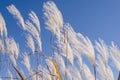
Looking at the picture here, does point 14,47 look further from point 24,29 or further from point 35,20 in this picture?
point 35,20

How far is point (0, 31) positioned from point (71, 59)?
1855mm

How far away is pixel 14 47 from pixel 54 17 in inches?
98.7

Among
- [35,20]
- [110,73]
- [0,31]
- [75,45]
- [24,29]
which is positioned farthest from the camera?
[24,29]

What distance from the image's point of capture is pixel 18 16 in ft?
22.2

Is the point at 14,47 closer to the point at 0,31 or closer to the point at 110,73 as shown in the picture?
the point at 0,31

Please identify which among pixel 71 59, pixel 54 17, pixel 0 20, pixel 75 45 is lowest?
pixel 75 45

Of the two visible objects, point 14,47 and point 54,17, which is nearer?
point 54,17

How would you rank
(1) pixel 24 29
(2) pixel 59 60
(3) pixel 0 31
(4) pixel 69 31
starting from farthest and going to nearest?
(1) pixel 24 29, (3) pixel 0 31, (2) pixel 59 60, (4) pixel 69 31

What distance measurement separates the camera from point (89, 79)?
497cm

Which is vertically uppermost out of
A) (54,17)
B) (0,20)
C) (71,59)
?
(0,20)

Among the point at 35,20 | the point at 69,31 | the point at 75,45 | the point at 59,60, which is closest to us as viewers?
the point at 75,45

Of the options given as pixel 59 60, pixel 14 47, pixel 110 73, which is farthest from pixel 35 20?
pixel 110 73

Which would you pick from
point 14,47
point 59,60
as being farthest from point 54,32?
point 14,47

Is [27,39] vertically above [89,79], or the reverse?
[27,39]
